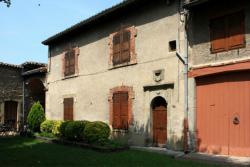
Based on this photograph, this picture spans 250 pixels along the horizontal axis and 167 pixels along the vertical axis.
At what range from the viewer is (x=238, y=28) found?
1171 cm

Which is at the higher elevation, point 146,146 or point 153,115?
point 153,115

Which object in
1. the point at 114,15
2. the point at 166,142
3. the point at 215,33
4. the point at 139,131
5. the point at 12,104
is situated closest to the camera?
the point at 215,33

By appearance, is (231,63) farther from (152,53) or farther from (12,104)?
(12,104)

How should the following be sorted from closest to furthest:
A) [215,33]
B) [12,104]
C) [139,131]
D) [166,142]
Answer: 1. [215,33]
2. [166,142]
3. [139,131]
4. [12,104]

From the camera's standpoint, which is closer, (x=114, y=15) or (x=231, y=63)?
(x=231, y=63)

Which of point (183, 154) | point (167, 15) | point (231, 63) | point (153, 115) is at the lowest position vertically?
point (183, 154)

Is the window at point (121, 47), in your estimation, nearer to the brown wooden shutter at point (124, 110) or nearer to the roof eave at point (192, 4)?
the brown wooden shutter at point (124, 110)

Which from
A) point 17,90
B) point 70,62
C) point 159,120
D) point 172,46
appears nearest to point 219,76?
point 172,46

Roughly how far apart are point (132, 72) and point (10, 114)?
13.7m

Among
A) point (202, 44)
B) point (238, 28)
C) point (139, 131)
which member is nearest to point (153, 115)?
point (139, 131)

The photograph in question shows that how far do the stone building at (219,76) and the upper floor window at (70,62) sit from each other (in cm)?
873

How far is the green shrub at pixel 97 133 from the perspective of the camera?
1507cm

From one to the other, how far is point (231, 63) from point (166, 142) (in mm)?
4059

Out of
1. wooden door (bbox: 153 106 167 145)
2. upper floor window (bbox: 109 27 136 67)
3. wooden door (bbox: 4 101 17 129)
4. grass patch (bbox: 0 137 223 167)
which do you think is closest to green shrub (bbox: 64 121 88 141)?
grass patch (bbox: 0 137 223 167)
